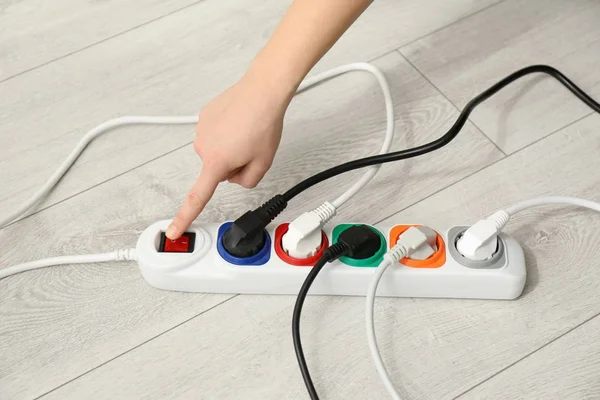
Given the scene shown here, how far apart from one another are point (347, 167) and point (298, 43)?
0.17 metres

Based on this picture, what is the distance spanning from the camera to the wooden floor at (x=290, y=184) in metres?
0.70

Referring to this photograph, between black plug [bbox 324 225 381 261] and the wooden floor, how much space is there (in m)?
0.06

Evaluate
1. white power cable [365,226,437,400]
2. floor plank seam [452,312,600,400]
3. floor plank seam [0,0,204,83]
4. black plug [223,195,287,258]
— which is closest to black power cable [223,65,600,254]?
black plug [223,195,287,258]

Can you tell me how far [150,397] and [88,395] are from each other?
0.20 feet

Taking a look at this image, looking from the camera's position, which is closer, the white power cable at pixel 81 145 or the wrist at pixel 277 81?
the wrist at pixel 277 81

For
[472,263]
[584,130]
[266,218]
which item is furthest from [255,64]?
[584,130]

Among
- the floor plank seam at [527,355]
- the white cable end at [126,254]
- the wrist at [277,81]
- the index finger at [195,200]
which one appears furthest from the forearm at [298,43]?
the floor plank seam at [527,355]

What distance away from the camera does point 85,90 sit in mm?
937

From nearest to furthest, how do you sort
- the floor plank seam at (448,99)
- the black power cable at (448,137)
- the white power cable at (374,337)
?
the white power cable at (374,337)
the black power cable at (448,137)
the floor plank seam at (448,99)

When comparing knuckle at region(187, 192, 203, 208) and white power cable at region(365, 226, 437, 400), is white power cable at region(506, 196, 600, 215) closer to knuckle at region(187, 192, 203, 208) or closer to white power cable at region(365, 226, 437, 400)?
white power cable at region(365, 226, 437, 400)

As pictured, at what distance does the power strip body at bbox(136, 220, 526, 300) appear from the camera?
711 mm

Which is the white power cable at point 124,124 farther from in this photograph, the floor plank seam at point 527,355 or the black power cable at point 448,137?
the floor plank seam at point 527,355

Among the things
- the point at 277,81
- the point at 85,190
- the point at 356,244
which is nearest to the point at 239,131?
the point at 277,81

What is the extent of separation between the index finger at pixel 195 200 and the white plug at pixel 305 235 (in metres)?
0.09
